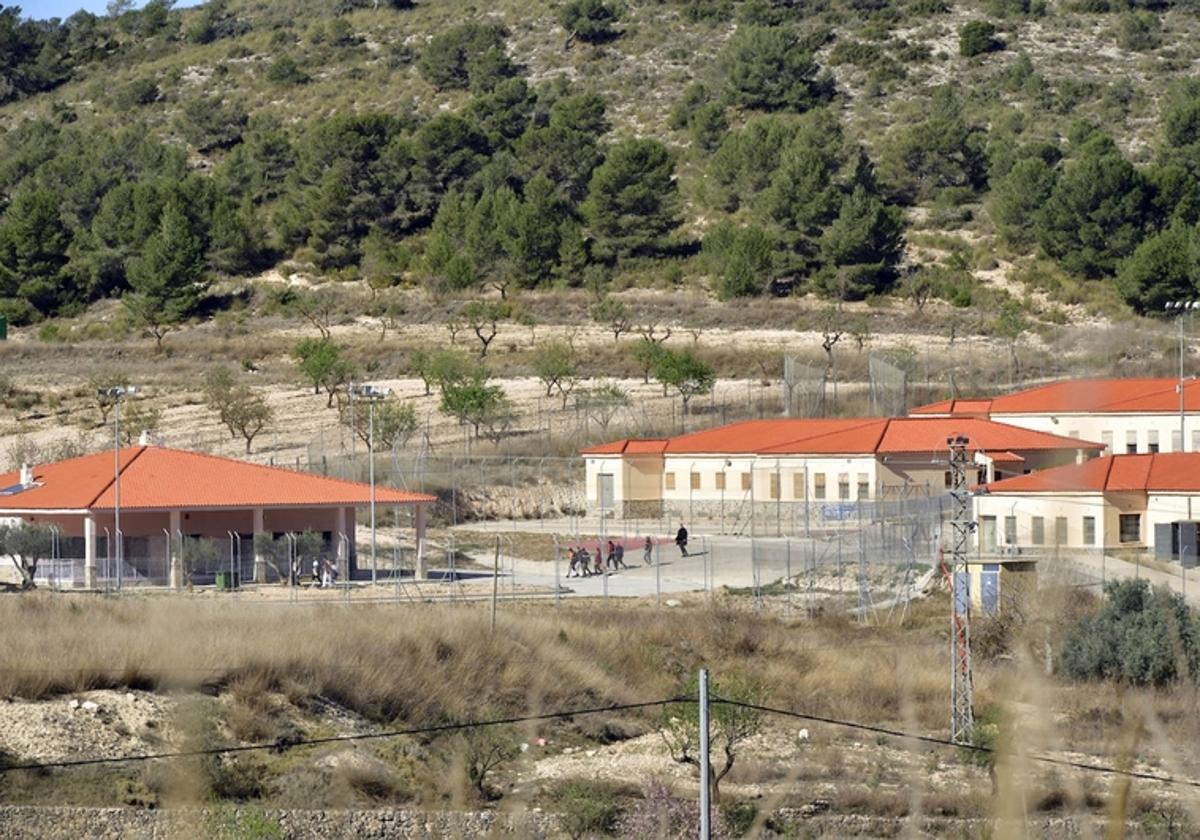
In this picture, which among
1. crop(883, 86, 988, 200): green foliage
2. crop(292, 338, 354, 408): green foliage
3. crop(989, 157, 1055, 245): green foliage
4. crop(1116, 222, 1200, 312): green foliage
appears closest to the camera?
crop(292, 338, 354, 408): green foliage

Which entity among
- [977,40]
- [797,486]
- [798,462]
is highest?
[977,40]

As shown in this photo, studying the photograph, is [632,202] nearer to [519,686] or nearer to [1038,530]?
[1038,530]

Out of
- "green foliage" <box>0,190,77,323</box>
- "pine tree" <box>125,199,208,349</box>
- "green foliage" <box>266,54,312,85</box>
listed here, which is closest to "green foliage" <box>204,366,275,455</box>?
"pine tree" <box>125,199,208,349</box>

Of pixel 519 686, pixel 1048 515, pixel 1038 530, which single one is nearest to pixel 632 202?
pixel 1048 515

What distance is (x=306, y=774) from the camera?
23.4m

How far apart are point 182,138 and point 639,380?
2139 inches

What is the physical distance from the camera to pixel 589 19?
442 feet

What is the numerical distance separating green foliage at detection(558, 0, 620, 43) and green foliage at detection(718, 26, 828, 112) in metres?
16.5

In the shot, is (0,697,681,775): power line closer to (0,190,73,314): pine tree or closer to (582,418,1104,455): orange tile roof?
(582,418,1104,455): orange tile roof

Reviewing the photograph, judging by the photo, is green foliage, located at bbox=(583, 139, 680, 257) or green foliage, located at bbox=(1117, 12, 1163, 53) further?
green foliage, located at bbox=(1117, 12, 1163, 53)

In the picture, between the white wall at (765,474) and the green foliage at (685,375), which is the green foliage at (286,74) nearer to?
the green foliage at (685,375)

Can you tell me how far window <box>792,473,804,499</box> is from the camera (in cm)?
5553

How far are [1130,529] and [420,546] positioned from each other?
49.5ft

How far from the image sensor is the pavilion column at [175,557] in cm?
3853
